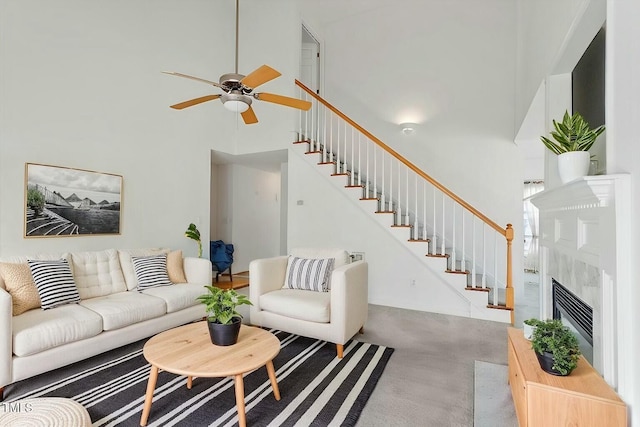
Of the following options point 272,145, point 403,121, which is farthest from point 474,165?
point 272,145

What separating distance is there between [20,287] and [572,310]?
12.9 ft

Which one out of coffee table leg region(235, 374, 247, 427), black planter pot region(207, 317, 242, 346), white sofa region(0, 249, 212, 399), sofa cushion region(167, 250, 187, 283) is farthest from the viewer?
sofa cushion region(167, 250, 187, 283)

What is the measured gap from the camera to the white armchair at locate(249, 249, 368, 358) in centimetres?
271

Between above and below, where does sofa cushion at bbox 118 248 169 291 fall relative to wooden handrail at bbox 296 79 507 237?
below

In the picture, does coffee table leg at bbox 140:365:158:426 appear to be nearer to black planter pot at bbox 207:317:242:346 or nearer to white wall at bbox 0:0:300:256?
black planter pot at bbox 207:317:242:346

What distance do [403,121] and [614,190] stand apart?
14.0 feet

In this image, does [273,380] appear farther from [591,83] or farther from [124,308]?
[591,83]

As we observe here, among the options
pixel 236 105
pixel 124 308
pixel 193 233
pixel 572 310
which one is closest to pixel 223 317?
pixel 124 308

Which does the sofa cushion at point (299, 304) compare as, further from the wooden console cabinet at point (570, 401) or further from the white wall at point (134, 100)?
the white wall at point (134, 100)

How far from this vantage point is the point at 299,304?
287cm

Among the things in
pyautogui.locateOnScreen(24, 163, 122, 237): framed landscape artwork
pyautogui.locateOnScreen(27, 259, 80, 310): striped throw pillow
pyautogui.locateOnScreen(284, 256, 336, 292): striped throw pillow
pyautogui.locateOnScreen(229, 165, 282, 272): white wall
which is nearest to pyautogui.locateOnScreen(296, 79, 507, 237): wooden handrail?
pyautogui.locateOnScreen(284, 256, 336, 292): striped throw pillow

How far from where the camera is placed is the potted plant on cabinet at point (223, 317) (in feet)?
6.58

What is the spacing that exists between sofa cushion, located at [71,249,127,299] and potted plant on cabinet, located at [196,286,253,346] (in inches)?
67.6

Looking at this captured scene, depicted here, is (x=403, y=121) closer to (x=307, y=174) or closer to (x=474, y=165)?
(x=474, y=165)
